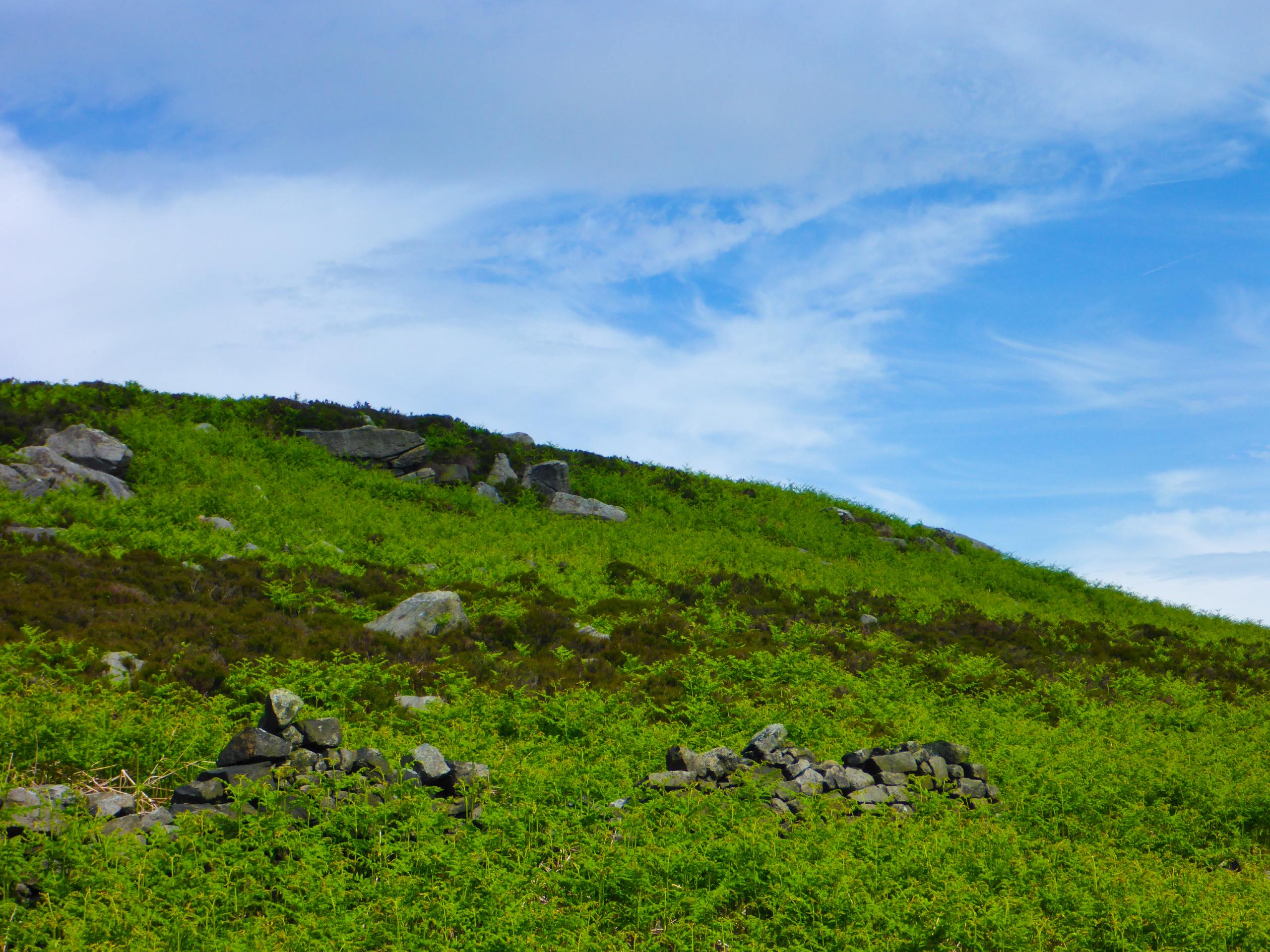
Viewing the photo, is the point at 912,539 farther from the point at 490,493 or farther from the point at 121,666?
the point at 121,666

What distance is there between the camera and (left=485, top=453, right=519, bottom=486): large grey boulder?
3166 centimetres

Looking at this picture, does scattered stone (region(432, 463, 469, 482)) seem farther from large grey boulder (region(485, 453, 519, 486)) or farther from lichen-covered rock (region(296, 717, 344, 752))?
lichen-covered rock (region(296, 717, 344, 752))

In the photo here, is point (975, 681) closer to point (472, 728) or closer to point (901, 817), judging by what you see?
point (901, 817)

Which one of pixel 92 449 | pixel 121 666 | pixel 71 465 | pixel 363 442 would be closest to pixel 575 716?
pixel 121 666

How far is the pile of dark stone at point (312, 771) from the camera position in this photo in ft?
26.3

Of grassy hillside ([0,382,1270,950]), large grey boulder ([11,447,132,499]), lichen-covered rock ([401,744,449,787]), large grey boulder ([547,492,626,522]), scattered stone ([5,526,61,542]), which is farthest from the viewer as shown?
large grey boulder ([547,492,626,522])

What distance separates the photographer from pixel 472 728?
11227mm

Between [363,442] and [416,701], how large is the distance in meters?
20.6

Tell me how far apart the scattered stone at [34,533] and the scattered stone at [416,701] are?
1007cm

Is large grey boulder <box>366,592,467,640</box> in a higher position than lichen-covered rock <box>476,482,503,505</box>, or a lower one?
lower

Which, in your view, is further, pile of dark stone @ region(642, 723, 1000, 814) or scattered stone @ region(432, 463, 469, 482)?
scattered stone @ region(432, 463, 469, 482)

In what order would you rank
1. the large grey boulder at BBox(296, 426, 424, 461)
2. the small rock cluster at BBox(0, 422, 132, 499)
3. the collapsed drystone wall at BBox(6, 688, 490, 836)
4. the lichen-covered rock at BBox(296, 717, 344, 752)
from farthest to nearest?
the large grey boulder at BBox(296, 426, 424, 461) < the small rock cluster at BBox(0, 422, 132, 499) < the lichen-covered rock at BBox(296, 717, 344, 752) < the collapsed drystone wall at BBox(6, 688, 490, 836)

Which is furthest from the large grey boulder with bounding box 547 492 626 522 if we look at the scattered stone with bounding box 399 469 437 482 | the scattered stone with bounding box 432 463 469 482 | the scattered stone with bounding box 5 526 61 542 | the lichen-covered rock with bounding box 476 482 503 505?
the scattered stone with bounding box 5 526 61 542

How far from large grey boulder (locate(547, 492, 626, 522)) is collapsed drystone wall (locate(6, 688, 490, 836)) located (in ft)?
68.9
